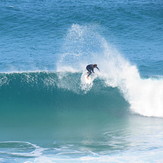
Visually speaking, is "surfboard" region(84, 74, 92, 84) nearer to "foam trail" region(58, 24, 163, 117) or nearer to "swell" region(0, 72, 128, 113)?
"swell" region(0, 72, 128, 113)

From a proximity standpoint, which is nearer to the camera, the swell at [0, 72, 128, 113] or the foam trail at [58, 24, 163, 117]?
the foam trail at [58, 24, 163, 117]

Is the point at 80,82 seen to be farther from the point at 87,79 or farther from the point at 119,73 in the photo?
the point at 119,73

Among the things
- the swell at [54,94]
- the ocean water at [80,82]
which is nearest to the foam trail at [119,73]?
the ocean water at [80,82]

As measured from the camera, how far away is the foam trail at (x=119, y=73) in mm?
26641

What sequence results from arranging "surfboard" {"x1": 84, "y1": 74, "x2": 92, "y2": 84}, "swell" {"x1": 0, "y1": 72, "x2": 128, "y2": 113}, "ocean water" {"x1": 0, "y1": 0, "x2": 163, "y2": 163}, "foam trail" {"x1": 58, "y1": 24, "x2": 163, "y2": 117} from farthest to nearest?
"surfboard" {"x1": 84, "y1": 74, "x2": 92, "y2": 84} → "swell" {"x1": 0, "y1": 72, "x2": 128, "y2": 113} → "foam trail" {"x1": 58, "y1": 24, "x2": 163, "y2": 117} → "ocean water" {"x1": 0, "y1": 0, "x2": 163, "y2": 163}

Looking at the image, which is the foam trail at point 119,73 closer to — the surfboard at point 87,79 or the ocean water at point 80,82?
the ocean water at point 80,82

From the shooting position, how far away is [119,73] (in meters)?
28.4

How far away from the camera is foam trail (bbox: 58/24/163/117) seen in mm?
26641

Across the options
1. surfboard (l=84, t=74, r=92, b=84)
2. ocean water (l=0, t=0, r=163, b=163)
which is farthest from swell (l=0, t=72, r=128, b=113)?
surfboard (l=84, t=74, r=92, b=84)

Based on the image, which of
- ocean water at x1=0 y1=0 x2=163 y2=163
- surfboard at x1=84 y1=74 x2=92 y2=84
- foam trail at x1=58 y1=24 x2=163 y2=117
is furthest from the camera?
surfboard at x1=84 y1=74 x2=92 y2=84

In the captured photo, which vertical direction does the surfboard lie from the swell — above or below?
above

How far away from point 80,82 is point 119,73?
215 cm

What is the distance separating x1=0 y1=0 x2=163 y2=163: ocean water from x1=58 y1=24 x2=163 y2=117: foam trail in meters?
0.05

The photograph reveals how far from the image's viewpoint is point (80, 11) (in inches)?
1676
